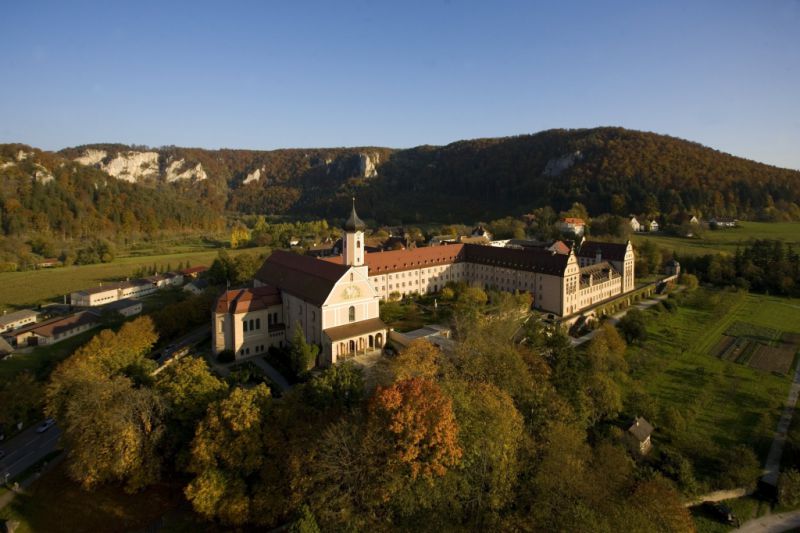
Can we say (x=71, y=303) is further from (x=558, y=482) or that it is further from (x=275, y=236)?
(x=558, y=482)

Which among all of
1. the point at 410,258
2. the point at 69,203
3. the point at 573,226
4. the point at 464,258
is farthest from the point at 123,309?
the point at 573,226

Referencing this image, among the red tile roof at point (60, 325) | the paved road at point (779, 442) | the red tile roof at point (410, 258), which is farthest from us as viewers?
the red tile roof at point (410, 258)

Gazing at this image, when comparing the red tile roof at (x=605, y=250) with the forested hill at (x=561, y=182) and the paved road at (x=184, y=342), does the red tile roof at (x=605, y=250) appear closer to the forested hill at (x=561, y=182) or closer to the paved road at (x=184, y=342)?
the forested hill at (x=561, y=182)

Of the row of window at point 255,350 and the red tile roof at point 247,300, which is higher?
the red tile roof at point 247,300

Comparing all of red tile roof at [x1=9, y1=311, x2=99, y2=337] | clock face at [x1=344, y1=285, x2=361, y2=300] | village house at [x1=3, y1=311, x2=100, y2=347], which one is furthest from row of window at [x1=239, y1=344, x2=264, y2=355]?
red tile roof at [x1=9, y1=311, x2=99, y2=337]

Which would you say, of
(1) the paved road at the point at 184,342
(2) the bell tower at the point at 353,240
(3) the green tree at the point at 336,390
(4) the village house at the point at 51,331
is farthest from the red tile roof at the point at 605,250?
(4) the village house at the point at 51,331
